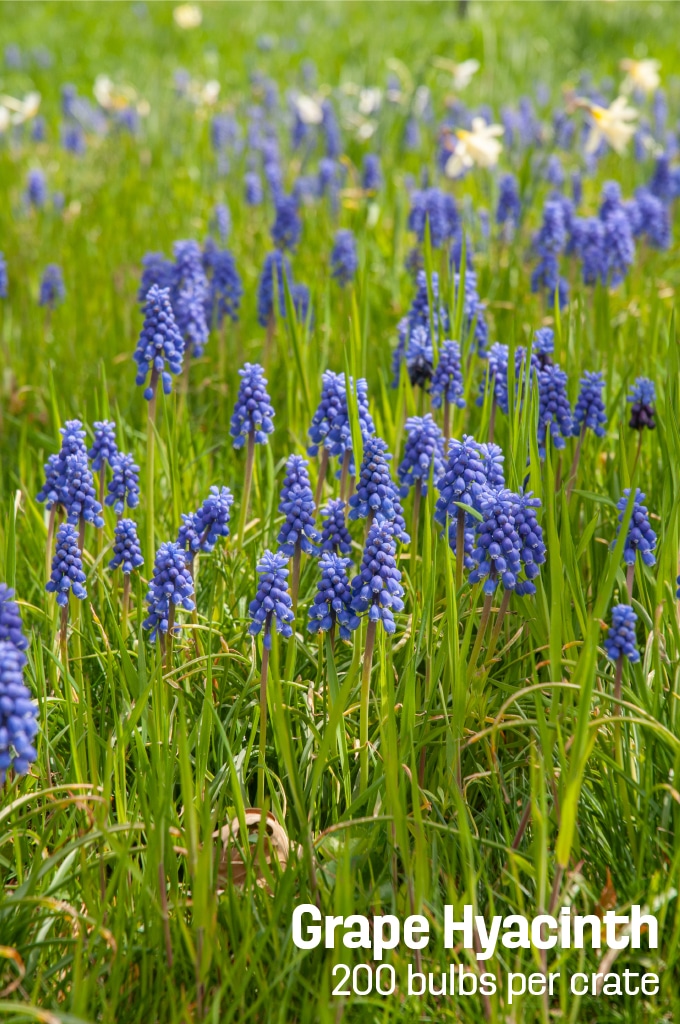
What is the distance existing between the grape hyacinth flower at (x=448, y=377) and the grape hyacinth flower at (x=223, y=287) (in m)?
1.75

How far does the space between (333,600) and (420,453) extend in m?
0.76

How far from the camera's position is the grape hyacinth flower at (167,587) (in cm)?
Result: 271

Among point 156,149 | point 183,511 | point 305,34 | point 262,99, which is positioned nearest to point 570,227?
point 183,511

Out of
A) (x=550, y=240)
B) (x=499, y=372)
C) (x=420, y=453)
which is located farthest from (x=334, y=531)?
(x=550, y=240)

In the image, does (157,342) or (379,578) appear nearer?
(379,578)

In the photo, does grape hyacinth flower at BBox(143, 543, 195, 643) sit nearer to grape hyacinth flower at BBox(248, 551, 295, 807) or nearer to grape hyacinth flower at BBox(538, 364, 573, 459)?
grape hyacinth flower at BBox(248, 551, 295, 807)

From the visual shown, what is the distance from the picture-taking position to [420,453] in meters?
3.21

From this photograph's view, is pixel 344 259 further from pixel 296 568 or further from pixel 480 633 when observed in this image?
pixel 480 633

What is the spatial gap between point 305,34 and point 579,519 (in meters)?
14.5

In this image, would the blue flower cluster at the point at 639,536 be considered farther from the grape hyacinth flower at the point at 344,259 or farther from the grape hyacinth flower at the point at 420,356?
the grape hyacinth flower at the point at 344,259

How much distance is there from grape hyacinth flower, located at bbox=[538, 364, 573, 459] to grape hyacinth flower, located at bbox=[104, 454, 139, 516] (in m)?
1.40

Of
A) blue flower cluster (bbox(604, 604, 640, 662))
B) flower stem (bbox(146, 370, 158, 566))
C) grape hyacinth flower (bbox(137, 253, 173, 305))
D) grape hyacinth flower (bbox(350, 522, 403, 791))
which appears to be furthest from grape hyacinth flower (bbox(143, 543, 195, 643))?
grape hyacinth flower (bbox(137, 253, 173, 305))

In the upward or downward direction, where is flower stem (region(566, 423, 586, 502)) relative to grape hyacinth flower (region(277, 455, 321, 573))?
upward

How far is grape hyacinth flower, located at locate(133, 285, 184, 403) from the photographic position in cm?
334
